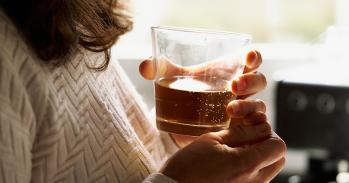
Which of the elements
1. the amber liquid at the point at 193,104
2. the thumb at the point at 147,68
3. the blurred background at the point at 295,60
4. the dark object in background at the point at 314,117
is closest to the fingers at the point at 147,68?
Result: the thumb at the point at 147,68

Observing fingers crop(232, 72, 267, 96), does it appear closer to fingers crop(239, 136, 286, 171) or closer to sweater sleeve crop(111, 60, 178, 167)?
fingers crop(239, 136, 286, 171)

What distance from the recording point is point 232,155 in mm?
768

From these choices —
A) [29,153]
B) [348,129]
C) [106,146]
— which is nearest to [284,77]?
[348,129]

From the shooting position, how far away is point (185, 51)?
32.9 inches

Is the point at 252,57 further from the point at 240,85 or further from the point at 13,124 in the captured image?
the point at 13,124

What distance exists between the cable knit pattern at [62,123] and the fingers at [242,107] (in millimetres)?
Result: 151

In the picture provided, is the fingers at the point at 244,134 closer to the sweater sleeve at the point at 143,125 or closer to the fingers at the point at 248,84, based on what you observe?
the fingers at the point at 248,84

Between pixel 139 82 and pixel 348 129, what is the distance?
92 centimetres

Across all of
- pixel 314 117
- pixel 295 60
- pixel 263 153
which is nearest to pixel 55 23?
pixel 263 153

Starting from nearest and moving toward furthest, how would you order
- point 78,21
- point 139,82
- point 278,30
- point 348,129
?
1. point 78,21
2. point 348,129
3. point 139,82
4. point 278,30

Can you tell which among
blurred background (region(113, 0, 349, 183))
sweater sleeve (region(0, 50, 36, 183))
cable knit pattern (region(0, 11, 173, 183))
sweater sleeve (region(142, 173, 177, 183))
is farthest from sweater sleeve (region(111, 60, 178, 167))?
blurred background (region(113, 0, 349, 183))

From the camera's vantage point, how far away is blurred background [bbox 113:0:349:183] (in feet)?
7.09

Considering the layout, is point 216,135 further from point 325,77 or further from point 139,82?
point 139,82

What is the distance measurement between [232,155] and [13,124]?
0.30 metres
